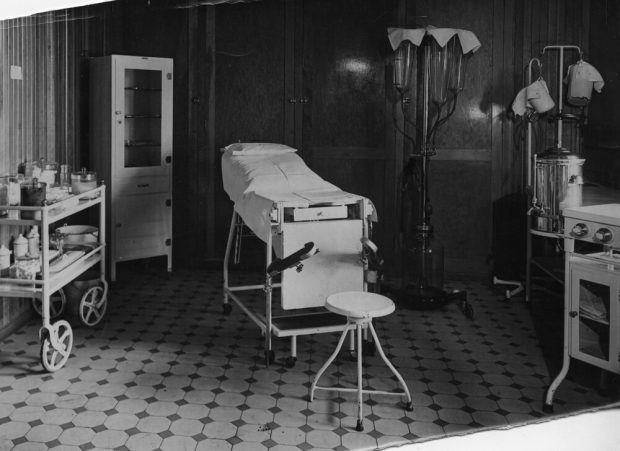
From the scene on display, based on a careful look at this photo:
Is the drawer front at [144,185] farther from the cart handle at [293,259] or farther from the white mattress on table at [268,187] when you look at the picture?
the cart handle at [293,259]

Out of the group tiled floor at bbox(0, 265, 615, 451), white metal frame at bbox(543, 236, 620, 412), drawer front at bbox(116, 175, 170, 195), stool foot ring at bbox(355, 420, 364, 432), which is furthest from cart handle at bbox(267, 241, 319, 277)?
drawer front at bbox(116, 175, 170, 195)

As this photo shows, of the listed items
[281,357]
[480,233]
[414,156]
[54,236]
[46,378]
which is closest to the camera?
[46,378]

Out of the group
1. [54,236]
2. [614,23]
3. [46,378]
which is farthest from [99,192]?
[614,23]

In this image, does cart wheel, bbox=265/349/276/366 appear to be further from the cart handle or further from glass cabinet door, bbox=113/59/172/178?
glass cabinet door, bbox=113/59/172/178

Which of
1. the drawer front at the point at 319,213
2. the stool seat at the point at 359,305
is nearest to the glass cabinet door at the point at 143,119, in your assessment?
the drawer front at the point at 319,213

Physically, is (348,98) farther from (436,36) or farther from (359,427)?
(359,427)

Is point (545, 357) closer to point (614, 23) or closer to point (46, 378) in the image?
point (614, 23)

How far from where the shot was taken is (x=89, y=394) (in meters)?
3.28

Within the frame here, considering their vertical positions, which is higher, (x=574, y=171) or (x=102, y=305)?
(x=574, y=171)

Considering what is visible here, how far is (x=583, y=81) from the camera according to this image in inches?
191

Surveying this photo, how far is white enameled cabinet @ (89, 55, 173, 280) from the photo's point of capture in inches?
215

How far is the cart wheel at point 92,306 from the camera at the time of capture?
4.30 m

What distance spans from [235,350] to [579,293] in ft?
6.55

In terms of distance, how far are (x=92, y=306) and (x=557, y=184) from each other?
311cm
